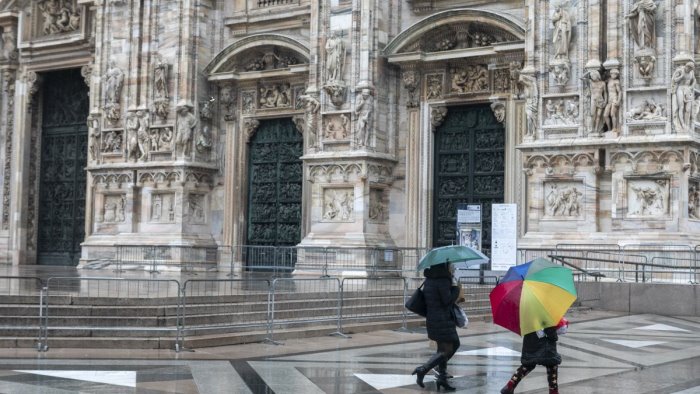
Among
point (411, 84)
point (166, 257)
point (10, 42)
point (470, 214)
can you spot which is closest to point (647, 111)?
point (470, 214)

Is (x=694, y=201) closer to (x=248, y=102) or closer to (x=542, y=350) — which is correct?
(x=248, y=102)

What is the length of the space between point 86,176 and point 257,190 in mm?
7078

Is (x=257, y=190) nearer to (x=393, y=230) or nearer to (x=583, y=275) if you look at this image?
(x=393, y=230)

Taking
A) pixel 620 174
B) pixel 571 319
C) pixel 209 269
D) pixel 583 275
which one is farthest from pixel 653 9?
pixel 209 269

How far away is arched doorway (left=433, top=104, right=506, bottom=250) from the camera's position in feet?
89.5

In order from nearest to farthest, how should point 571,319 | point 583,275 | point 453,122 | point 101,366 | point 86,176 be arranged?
1. point 101,366
2. point 571,319
3. point 583,275
4. point 453,122
5. point 86,176

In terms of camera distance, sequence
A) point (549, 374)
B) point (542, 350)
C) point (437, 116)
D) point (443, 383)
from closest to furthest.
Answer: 1. point (542, 350)
2. point (549, 374)
3. point (443, 383)
4. point (437, 116)

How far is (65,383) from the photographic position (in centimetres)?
1170

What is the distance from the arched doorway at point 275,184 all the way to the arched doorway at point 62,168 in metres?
7.01

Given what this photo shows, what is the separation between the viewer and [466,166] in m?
27.8

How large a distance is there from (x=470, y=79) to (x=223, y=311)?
13000mm

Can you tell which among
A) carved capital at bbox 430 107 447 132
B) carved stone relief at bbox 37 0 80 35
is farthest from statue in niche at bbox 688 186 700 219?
carved stone relief at bbox 37 0 80 35

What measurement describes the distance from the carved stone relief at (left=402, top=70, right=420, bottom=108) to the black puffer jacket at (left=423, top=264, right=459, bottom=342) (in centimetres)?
1614

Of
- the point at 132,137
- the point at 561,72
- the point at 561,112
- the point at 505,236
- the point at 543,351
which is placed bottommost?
the point at 543,351
